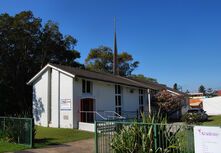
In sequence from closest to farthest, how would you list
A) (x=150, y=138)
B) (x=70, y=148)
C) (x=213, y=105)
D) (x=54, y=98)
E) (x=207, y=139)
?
(x=207, y=139) → (x=150, y=138) → (x=70, y=148) → (x=54, y=98) → (x=213, y=105)

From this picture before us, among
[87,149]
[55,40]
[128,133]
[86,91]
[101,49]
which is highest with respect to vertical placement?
[101,49]

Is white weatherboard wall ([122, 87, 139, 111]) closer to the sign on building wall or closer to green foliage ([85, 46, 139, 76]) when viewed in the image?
the sign on building wall

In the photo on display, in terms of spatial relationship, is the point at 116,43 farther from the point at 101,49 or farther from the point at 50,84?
the point at 50,84

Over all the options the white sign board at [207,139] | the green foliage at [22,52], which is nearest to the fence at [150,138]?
the white sign board at [207,139]

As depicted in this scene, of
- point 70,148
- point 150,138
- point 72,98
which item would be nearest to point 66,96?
point 72,98

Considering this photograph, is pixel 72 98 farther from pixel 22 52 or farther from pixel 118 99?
pixel 22 52

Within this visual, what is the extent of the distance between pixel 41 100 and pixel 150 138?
19.0 meters

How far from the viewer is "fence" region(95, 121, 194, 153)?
7560 mm

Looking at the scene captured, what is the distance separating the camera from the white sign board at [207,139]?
21.2ft

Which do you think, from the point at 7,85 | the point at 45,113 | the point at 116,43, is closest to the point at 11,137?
the point at 45,113

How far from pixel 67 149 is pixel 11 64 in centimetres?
2237

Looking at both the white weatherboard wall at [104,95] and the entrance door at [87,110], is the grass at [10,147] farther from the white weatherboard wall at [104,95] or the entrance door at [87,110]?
the white weatherboard wall at [104,95]

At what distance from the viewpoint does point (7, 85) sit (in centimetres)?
3139

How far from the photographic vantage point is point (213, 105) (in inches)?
1956
